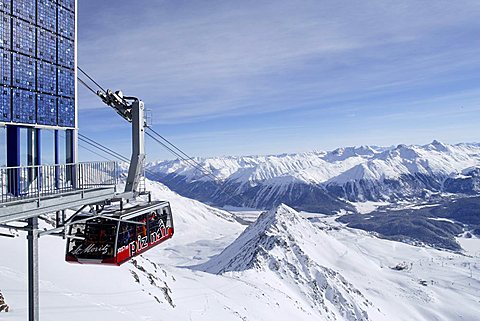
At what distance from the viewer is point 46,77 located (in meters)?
18.0

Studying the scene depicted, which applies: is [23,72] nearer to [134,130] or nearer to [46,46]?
[46,46]

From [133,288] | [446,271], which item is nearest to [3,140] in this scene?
[133,288]

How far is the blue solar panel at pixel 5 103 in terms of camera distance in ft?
51.1

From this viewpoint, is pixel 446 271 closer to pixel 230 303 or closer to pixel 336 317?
pixel 336 317

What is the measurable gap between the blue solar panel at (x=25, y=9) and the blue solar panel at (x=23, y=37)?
0.25 metres

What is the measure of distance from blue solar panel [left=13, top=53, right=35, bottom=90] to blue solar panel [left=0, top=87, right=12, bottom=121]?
1.63ft

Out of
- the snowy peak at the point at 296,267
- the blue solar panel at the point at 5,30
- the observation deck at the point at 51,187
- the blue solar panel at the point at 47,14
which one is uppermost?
the blue solar panel at the point at 47,14

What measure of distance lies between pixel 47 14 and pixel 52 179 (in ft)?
24.8

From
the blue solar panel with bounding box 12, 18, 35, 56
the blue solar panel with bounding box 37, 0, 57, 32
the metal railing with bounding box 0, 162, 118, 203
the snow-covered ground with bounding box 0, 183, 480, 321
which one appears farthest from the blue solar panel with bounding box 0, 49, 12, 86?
the snow-covered ground with bounding box 0, 183, 480, 321

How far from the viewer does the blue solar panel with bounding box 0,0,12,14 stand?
1539 cm

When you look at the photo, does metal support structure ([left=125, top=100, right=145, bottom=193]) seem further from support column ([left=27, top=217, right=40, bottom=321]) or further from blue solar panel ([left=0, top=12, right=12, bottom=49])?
support column ([left=27, top=217, right=40, bottom=321])

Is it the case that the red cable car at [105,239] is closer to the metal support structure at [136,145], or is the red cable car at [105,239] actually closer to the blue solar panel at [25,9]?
the metal support structure at [136,145]

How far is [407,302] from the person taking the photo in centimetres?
12775

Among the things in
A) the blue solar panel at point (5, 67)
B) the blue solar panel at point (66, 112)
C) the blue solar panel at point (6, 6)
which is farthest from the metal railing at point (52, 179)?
the blue solar panel at point (6, 6)
